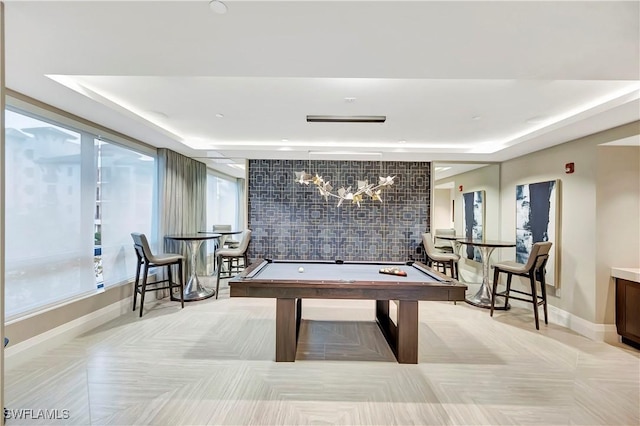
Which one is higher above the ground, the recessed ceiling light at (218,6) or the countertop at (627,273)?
the recessed ceiling light at (218,6)

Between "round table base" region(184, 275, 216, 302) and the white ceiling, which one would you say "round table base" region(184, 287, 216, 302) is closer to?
"round table base" region(184, 275, 216, 302)

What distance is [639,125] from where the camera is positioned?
2.87 meters

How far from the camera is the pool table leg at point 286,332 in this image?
107 inches

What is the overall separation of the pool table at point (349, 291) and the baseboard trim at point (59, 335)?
2056 millimetres

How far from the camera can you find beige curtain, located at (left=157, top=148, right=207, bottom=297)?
465 centimetres

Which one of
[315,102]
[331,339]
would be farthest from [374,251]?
[315,102]

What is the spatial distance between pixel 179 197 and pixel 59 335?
8.45ft

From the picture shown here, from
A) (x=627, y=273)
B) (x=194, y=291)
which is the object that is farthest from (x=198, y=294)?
(x=627, y=273)

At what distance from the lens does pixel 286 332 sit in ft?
8.98

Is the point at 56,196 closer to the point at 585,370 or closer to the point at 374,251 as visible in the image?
the point at 374,251

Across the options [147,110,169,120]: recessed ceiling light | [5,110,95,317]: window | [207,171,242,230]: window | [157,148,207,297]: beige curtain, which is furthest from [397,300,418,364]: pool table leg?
[207,171,242,230]: window

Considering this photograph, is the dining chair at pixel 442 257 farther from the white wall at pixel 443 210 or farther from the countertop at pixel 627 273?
the white wall at pixel 443 210

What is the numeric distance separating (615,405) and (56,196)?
5334mm

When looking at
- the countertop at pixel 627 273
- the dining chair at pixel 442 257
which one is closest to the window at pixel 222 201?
the dining chair at pixel 442 257
